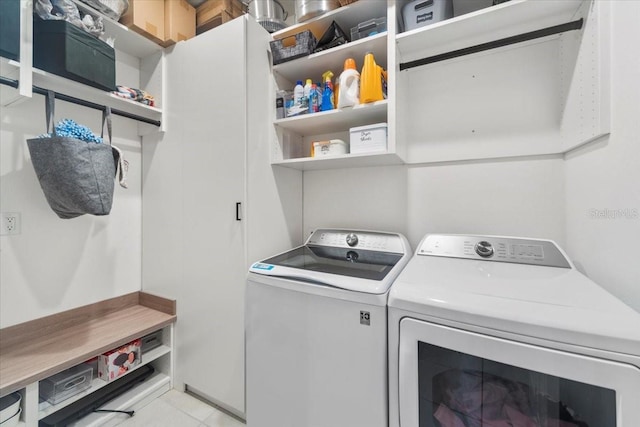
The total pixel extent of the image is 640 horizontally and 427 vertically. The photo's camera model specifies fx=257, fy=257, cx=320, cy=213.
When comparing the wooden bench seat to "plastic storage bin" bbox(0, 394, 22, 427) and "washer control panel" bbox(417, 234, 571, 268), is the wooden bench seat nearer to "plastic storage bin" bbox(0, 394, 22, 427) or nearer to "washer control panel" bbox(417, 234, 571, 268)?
"plastic storage bin" bbox(0, 394, 22, 427)

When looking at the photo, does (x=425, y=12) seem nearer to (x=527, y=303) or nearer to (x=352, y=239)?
(x=352, y=239)

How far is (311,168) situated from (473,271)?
119 centimetres

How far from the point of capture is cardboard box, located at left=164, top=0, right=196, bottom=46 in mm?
1610

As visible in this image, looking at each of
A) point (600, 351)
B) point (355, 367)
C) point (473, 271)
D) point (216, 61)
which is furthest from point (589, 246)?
point (216, 61)

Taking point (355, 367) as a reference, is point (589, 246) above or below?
above

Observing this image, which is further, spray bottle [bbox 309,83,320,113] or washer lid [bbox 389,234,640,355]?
spray bottle [bbox 309,83,320,113]

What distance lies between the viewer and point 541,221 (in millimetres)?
1308

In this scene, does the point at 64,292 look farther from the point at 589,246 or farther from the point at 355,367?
the point at 589,246

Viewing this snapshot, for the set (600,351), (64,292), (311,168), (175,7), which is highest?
(175,7)

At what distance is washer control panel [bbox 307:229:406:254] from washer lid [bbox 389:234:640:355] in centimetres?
39

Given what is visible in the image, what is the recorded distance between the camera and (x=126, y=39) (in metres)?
1.60

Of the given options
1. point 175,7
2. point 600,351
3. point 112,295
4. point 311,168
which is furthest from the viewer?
point 311,168

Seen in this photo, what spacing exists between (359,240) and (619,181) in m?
1.07

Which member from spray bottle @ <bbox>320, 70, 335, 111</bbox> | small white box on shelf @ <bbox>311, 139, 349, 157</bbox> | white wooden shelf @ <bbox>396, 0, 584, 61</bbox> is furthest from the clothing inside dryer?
white wooden shelf @ <bbox>396, 0, 584, 61</bbox>
